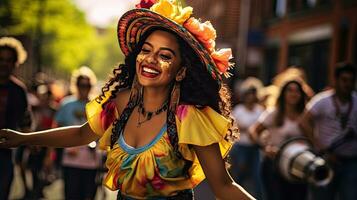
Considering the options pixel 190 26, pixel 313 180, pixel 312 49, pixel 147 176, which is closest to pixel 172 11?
pixel 190 26

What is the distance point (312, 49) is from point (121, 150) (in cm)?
2320

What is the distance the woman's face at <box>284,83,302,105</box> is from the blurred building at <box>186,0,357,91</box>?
14002 millimetres

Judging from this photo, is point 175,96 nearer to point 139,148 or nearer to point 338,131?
point 139,148

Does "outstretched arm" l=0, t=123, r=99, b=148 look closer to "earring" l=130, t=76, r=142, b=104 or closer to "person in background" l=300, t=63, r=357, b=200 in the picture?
"earring" l=130, t=76, r=142, b=104

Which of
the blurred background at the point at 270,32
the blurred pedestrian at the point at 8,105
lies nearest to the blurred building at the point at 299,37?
the blurred background at the point at 270,32

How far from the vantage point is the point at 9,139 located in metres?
3.89

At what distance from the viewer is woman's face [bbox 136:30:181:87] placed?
3.65 m

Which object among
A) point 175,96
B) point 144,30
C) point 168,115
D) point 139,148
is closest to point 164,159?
point 139,148

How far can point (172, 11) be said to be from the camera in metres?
3.64

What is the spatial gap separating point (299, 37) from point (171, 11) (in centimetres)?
2467

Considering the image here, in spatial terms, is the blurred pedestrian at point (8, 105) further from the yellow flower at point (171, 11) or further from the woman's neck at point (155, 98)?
the yellow flower at point (171, 11)

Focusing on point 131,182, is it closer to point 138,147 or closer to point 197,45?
point 138,147

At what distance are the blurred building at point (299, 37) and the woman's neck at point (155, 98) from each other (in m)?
18.1

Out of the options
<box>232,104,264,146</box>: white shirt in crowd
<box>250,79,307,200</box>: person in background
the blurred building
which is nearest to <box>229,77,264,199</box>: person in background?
<box>232,104,264,146</box>: white shirt in crowd
